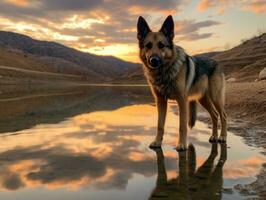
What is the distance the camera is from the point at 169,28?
308 inches

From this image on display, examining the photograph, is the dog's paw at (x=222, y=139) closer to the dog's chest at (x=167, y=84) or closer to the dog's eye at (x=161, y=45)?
the dog's chest at (x=167, y=84)

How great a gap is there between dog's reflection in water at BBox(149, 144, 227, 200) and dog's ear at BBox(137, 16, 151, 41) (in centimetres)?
248

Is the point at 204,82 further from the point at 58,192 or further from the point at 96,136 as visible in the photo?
the point at 58,192

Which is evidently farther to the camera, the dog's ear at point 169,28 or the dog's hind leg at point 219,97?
the dog's hind leg at point 219,97

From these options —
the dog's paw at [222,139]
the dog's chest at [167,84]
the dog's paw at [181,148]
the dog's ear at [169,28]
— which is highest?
the dog's ear at [169,28]

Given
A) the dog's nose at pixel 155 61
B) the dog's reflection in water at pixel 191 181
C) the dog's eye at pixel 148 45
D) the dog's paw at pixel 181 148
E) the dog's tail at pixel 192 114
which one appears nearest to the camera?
the dog's reflection in water at pixel 191 181

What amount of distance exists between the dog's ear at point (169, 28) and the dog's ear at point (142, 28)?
312mm

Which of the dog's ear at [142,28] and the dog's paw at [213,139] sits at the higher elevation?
the dog's ear at [142,28]

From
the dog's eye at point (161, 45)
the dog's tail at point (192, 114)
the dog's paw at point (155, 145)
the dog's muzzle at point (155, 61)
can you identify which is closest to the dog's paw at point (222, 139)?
the dog's tail at point (192, 114)

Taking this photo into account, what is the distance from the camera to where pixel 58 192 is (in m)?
4.89

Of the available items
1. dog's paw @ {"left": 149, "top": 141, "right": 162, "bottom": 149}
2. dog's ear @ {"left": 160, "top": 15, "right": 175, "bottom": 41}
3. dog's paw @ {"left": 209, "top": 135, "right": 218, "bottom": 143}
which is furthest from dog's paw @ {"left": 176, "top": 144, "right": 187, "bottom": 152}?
dog's ear @ {"left": 160, "top": 15, "right": 175, "bottom": 41}

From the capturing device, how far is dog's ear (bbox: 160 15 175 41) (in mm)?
7777

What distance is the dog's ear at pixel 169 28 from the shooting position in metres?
7.78

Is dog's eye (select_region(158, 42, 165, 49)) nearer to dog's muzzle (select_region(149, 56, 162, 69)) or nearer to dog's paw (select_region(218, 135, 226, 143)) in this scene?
dog's muzzle (select_region(149, 56, 162, 69))
